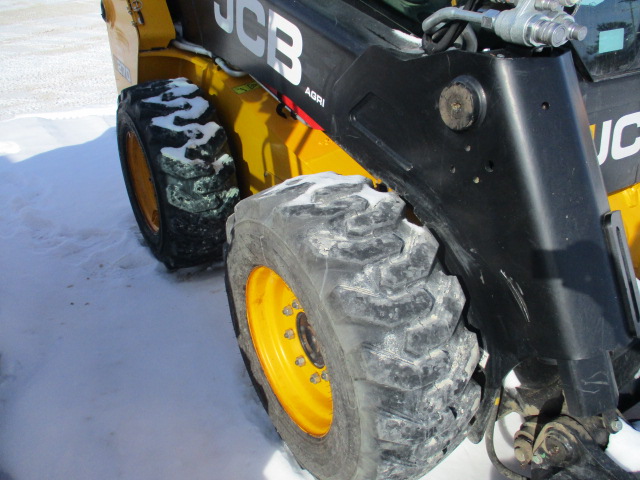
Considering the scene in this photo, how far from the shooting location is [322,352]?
176cm

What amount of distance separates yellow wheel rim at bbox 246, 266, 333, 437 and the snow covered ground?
0.27 m

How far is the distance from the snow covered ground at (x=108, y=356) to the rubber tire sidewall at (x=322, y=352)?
0.81 feet

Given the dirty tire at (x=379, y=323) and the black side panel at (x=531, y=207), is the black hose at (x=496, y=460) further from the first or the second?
the black side panel at (x=531, y=207)

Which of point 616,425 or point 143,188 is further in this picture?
point 143,188

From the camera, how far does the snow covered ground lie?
237 cm

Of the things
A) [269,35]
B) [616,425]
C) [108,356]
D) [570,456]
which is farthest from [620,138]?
[108,356]

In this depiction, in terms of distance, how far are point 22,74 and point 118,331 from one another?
7.08 metres

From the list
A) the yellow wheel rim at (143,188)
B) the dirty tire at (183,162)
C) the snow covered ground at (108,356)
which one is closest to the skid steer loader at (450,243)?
the snow covered ground at (108,356)

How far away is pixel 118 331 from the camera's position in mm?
3137

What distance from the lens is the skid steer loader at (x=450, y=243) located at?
1439mm

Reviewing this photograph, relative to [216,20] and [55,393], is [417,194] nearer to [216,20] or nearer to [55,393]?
[216,20]

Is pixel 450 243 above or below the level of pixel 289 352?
above

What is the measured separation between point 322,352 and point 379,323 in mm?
300

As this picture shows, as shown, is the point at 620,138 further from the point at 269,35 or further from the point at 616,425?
the point at 269,35
